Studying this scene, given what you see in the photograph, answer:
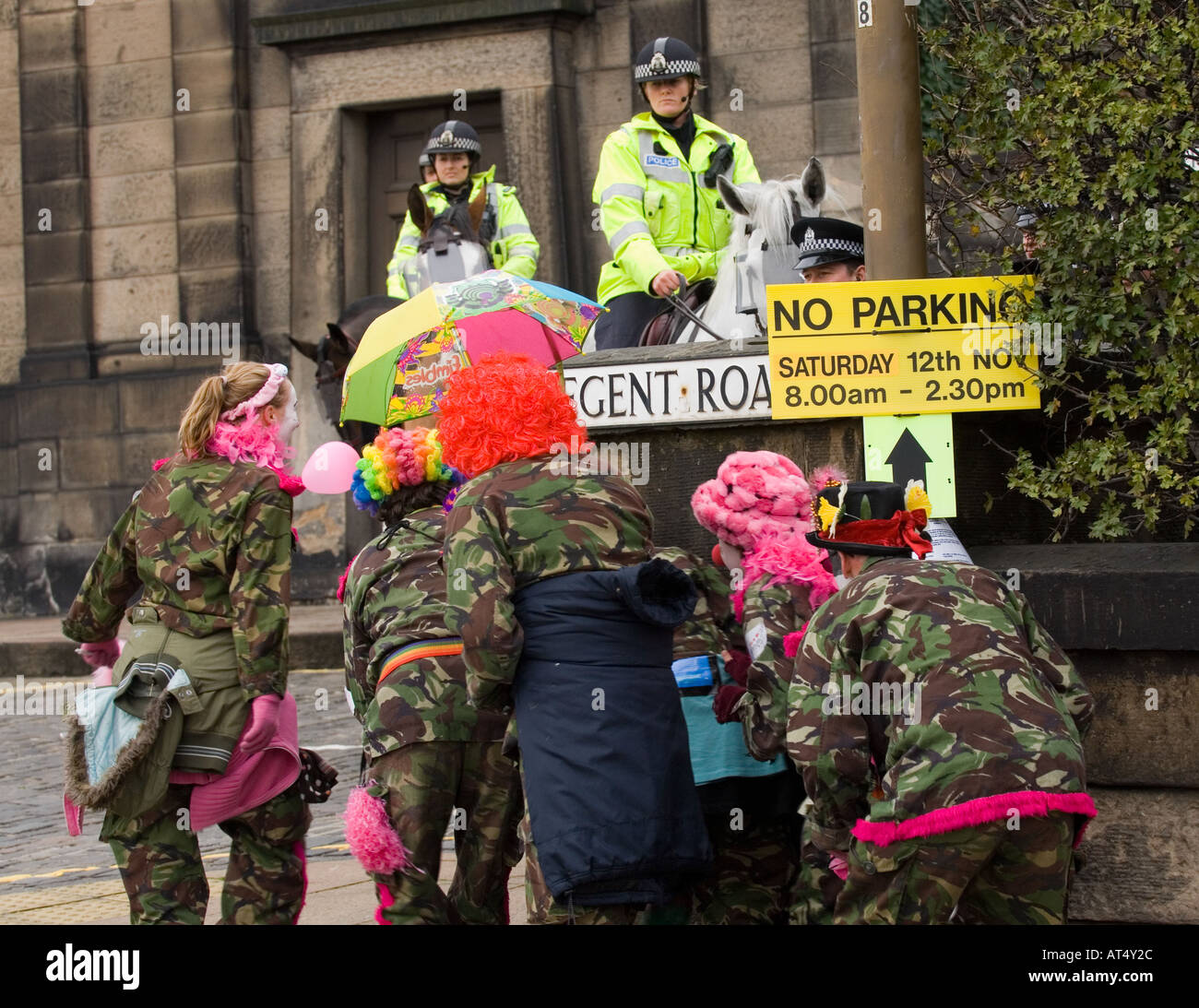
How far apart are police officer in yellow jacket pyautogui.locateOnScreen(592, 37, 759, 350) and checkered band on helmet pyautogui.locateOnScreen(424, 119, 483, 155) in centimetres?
275

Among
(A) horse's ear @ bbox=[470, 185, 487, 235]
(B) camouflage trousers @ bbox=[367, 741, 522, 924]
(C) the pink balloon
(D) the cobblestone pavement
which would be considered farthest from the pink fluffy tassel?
(A) horse's ear @ bbox=[470, 185, 487, 235]

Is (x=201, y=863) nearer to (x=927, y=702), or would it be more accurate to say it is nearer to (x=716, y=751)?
(x=716, y=751)

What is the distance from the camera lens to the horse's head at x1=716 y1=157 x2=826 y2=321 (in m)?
7.83

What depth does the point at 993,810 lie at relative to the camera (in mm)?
4238

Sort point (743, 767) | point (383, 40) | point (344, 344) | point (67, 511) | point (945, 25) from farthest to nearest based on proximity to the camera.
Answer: point (67, 511), point (383, 40), point (344, 344), point (945, 25), point (743, 767)

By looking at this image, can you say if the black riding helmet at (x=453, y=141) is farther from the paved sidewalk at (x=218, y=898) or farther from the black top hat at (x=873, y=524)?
the black top hat at (x=873, y=524)

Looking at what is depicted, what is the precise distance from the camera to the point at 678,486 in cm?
645

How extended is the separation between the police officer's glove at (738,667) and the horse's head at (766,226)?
2.62 metres

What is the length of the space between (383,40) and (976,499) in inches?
427

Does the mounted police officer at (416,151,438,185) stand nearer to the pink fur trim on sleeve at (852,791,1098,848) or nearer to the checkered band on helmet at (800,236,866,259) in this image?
the checkered band on helmet at (800,236,866,259)

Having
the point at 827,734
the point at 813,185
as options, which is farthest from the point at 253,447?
the point at 813,185

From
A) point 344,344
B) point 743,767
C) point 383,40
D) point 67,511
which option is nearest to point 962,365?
point 743,767

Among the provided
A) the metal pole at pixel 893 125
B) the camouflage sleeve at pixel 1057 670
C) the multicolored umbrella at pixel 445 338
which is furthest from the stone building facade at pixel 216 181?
the camouflage sleeve at pixel 1057 670
